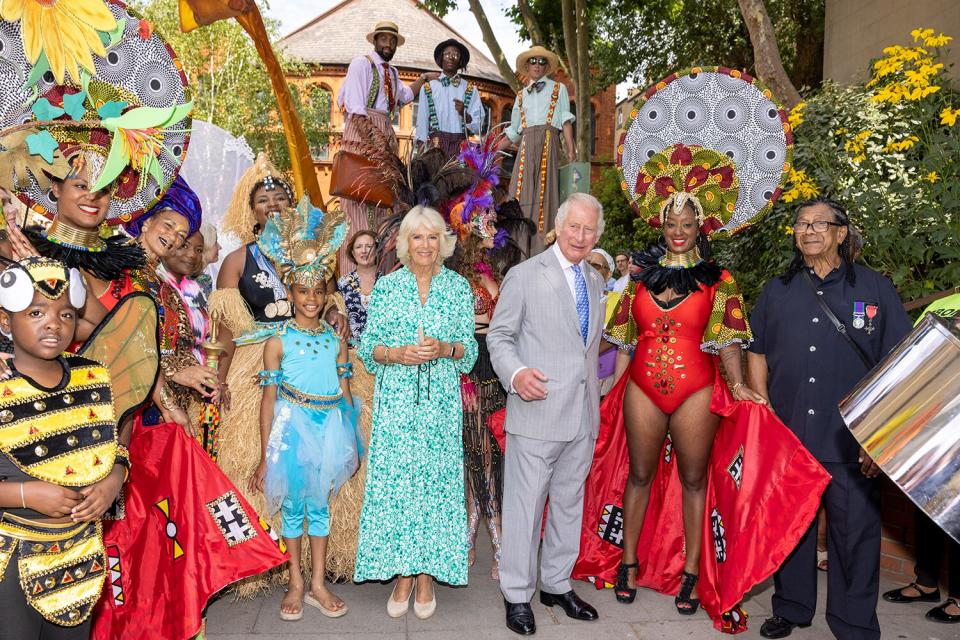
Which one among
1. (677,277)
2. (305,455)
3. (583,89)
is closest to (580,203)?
(677,277)

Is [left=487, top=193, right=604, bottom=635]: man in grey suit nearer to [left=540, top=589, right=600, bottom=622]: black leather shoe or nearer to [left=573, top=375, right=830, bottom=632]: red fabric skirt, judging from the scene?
[left=540, top=589, right=600, bottom=622]: black leather shoe

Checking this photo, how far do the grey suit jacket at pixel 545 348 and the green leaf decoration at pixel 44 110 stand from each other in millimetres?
2297

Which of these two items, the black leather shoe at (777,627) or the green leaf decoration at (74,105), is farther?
the black leather shoe at (777,627)

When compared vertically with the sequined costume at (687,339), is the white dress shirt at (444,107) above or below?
above

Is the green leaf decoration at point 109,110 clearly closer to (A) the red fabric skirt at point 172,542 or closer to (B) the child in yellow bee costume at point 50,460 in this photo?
(B) the child in yellow bee costume at point 50,460

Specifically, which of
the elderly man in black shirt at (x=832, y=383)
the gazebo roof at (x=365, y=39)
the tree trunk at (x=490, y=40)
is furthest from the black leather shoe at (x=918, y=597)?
the gazebo roof at (x=365, y=39)

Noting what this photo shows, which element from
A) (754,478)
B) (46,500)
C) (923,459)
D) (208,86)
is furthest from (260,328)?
(208,86)

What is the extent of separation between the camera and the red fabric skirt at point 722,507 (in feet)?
12.5

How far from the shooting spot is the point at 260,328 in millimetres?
4285

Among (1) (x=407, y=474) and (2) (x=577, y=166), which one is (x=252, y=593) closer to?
(1) (x=407, y=474)

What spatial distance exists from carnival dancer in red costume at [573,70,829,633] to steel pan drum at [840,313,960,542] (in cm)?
232

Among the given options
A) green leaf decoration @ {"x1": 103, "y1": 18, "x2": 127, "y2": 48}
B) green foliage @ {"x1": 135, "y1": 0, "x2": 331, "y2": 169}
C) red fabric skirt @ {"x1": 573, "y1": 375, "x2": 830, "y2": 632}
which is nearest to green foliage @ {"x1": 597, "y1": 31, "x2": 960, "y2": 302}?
red fabric skirt @ {"x1": 573, "y1": 375, "x2": 830, "y2": 632}

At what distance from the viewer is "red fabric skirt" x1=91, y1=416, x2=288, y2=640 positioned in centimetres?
341

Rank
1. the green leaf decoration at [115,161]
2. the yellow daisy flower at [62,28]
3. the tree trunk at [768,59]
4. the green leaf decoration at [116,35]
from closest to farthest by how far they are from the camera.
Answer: the green leaf decoration at [115,161] < the yellow daisy flower at [62,28] < the green leaf decoration at [116,35] < the tree trunk at [768,59]
